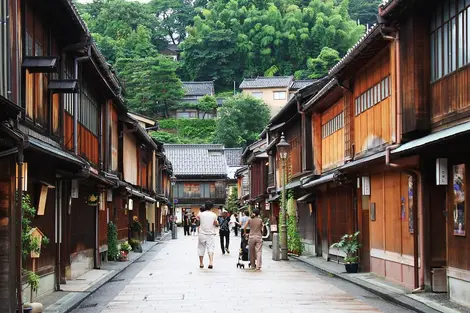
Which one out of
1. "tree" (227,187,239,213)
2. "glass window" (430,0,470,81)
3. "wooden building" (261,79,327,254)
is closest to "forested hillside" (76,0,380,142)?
"tree" (227,187,239,213)

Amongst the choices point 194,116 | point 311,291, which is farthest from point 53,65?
point 194,116

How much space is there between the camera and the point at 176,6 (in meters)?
127

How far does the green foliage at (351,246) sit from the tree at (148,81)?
7356 centimetres

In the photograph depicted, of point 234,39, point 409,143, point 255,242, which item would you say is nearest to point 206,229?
point 255,242

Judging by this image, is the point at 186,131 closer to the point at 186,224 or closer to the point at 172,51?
the point at 172,51

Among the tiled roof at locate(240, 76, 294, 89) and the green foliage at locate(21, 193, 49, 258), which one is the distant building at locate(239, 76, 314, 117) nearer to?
the tiled roof at locate(240, 76, 294, 89)

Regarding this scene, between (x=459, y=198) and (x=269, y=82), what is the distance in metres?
88.0

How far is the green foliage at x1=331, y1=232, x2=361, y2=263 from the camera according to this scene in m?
21.8

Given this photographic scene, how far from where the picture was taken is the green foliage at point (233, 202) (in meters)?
87.6

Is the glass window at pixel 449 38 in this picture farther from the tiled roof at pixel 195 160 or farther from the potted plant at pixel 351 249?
the tiled roof at pixel 195 160

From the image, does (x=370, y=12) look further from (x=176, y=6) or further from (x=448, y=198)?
(x=448, y=198)

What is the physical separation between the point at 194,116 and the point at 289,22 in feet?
65.4

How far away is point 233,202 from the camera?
89312mm

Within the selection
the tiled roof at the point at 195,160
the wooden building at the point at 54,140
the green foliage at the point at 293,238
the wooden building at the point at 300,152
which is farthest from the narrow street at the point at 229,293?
the tiled roof at the point at 195,160
